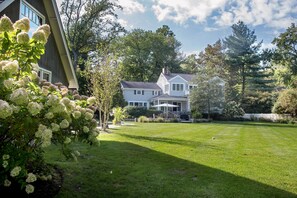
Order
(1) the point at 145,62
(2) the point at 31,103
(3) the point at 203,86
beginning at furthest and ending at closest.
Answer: (1) the point at 145,62
(3) the point at 203,86
(2) the point at 31,103

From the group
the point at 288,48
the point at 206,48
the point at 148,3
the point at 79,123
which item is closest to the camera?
the point at 79,123

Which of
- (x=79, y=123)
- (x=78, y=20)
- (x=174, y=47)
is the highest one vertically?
(x=174, y=47)

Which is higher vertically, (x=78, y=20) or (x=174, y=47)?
(x=174, y=47)

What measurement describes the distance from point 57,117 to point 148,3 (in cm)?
1859

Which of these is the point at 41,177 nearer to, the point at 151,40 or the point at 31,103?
the point at 31,103

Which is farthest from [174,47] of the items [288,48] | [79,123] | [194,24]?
[79,123]

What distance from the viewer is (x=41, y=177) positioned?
4.27m

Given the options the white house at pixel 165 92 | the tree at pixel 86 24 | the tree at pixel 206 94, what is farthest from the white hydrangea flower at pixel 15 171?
the white house at pixel 165 92

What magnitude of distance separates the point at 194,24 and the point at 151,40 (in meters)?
23.8

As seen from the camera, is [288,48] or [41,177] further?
[288,48]

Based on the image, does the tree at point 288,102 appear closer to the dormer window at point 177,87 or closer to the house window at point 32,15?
the dormer window at point 177,87

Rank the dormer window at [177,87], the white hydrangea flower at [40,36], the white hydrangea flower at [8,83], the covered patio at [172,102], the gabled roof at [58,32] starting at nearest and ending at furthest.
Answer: the white hydrangea flower at [8,83] → the white hydrangea flower at [40,36] → the gabled roof at [58,32] → the covered patio at [172,102] → the dormer window at [177,87]

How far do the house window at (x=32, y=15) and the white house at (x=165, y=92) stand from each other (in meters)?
30.0

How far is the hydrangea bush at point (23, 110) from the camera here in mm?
A: 3025
